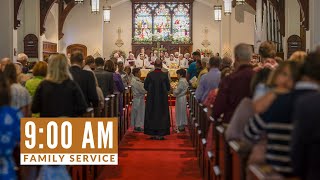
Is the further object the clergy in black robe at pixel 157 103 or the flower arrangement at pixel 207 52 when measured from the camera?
the flower arrangement at pixel 207 52

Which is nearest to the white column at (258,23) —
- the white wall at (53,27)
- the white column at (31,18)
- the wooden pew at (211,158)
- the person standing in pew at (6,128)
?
the white wall at (53,27)

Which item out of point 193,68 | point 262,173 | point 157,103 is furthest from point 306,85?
point 193,68

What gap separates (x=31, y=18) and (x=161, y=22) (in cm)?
1067

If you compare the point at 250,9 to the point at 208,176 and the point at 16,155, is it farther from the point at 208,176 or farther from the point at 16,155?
the point at 16,155

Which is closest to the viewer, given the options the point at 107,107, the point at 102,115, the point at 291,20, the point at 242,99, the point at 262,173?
the point at 262,173

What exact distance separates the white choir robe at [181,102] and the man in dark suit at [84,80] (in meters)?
6.17

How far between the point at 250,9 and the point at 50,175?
24473mm

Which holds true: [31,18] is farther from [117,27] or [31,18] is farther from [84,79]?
[84,79]

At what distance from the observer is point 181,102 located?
46.9 feet

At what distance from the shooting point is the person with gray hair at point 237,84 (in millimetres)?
6340

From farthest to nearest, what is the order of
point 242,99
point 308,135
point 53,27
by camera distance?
1. point 53,27
2. point 242,99
3. point 308,135

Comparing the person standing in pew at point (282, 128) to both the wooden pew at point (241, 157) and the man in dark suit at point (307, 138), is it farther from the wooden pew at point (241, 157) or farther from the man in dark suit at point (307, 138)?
the wooden pew at point (241, 157)

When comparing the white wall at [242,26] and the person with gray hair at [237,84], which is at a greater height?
the white wall at [242,26]

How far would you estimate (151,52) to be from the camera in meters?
29.0
